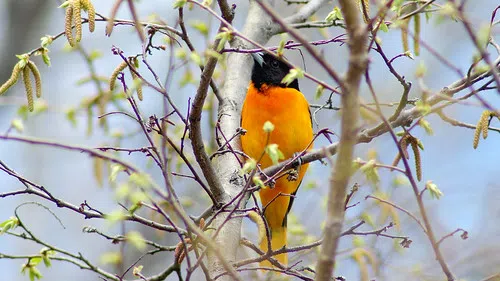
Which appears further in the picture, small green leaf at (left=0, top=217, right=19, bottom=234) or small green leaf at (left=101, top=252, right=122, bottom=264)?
small green leaf at (left=101, top=252, right=122, bottom=264)

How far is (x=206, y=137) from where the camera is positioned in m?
7.11

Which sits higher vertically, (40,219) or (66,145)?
(40,219)

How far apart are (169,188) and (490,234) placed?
13.0 ft

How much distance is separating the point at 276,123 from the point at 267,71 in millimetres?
486

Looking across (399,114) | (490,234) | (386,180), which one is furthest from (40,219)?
(399,114)

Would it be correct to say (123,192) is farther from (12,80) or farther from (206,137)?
(206,137)

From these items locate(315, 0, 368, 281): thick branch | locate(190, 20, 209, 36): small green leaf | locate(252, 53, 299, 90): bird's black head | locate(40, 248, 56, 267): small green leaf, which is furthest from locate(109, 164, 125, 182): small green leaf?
locate(252, 53, 299, 90): bird's black head

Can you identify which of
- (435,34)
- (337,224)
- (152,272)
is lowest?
(337,224)

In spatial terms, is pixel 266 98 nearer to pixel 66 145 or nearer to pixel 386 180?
pixel 66 145

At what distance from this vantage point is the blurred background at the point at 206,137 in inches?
226

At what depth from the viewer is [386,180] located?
8.11 m

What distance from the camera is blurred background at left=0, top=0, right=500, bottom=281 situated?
5750 millimetres

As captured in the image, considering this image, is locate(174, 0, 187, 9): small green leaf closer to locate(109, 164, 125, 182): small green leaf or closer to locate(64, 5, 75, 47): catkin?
locate(64, 5, 75, 47): catkin

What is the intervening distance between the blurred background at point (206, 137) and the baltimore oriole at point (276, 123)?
322 mm
